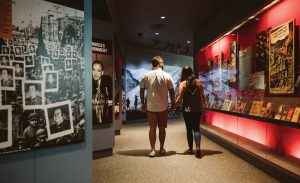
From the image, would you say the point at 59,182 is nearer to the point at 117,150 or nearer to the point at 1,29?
the point at 1,29

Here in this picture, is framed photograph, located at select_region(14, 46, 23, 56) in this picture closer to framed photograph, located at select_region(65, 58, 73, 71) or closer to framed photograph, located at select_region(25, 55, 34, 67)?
framed photograph, located at select_region(25, 55, 34, 67)

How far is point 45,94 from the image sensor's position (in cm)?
248

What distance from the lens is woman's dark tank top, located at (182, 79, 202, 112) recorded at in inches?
209

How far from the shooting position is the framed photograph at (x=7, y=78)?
2197 mm

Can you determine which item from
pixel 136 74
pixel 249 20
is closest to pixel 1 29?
pixel 249 20

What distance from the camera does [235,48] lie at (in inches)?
257

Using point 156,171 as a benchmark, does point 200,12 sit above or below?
above

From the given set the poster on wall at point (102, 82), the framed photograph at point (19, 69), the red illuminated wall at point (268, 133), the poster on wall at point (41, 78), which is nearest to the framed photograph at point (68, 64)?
the poster on wall at point (41, 78)

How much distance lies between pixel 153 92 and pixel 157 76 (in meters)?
0.29

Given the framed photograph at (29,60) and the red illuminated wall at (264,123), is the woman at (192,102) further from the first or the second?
the framed photograph at (29,60)

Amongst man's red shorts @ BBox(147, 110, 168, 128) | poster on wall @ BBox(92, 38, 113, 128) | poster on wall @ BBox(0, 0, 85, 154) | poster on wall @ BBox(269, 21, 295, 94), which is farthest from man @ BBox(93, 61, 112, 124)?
poster on wall @ BBox(269, 21, 295, 94)

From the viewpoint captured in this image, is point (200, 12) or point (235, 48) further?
point (200, 12)

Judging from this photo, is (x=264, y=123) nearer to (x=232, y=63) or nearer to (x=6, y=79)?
(x=232, y=63)

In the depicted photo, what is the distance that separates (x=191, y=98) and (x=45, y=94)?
3.27 metres
